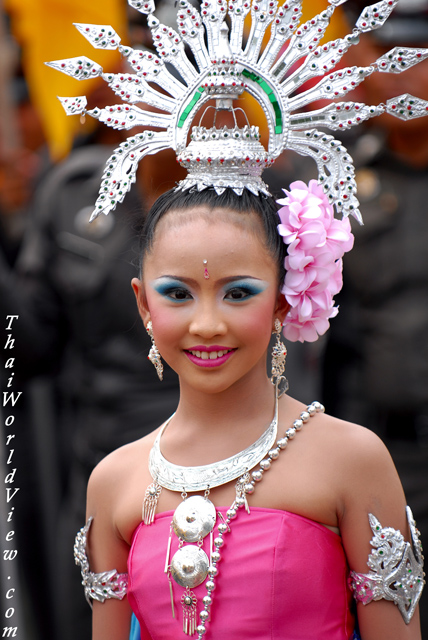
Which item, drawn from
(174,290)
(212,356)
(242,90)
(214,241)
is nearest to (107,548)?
(212,356)

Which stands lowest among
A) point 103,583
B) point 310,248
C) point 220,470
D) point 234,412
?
point 103,583

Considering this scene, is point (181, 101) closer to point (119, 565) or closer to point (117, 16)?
point (119, 565)

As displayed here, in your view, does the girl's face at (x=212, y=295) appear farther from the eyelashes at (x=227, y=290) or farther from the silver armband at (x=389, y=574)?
the silver armband at (x=389, y=574)

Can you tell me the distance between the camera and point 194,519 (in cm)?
219

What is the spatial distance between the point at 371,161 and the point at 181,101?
2.34 metres

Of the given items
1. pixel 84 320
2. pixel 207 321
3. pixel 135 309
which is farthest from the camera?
pixel 84 320

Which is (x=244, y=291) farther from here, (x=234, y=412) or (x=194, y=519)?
(x=194, y=519)

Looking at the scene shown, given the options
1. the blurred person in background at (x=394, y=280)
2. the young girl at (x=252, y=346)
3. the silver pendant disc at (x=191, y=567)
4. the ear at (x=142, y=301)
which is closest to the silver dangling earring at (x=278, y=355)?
the young girl at (x=252, y=346)

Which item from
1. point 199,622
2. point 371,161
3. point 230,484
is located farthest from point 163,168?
point 199,622

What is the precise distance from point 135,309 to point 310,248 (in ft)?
5.33

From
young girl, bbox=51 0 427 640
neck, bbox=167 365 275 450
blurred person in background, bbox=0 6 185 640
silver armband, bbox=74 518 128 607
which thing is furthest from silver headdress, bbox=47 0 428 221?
blurred person in background, bbox=0 6 185 640

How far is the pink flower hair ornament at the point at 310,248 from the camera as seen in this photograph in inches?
86.8

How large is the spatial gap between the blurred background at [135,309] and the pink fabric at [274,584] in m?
1.53

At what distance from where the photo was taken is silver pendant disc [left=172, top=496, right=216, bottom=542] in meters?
2.18
